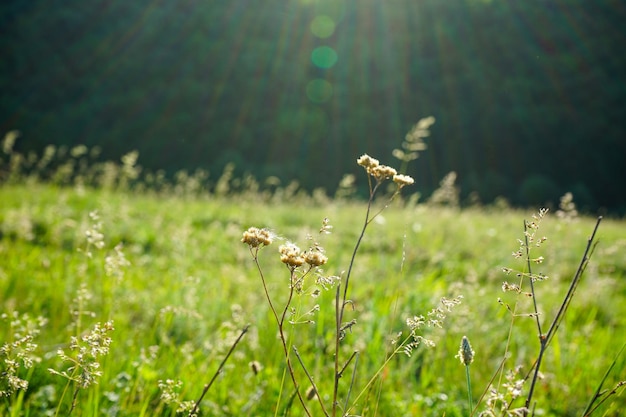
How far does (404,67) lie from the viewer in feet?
120

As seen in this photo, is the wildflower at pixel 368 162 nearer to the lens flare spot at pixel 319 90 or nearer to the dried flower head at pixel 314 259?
the dried flower head at pixel 314 259

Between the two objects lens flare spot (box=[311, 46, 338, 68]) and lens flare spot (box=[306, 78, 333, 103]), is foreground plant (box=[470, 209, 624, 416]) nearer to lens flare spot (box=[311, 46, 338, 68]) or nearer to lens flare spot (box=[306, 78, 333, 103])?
lens flare spot (box=[306, 78, 333, 103])

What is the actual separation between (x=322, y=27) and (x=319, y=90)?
22.1 ft

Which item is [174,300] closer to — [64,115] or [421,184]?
[421,184]

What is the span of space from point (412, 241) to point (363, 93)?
28.5 meters

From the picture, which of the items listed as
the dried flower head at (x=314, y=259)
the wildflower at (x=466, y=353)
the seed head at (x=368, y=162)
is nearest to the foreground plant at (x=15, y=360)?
the dried flower head at (x=314, y=259)

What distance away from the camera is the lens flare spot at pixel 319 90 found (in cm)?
3315

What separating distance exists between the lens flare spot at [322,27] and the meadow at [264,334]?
111 feet

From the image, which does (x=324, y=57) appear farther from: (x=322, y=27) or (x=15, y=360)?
(x=15, y=360)

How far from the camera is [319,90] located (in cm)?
3353

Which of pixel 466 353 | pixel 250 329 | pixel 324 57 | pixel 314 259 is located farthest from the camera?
pixel 324 57

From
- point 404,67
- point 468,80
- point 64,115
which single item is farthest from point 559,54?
point 64,115

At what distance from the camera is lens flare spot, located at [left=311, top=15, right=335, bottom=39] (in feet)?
123

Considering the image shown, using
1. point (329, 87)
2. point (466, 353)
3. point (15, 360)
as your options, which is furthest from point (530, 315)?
point (329, 87)
